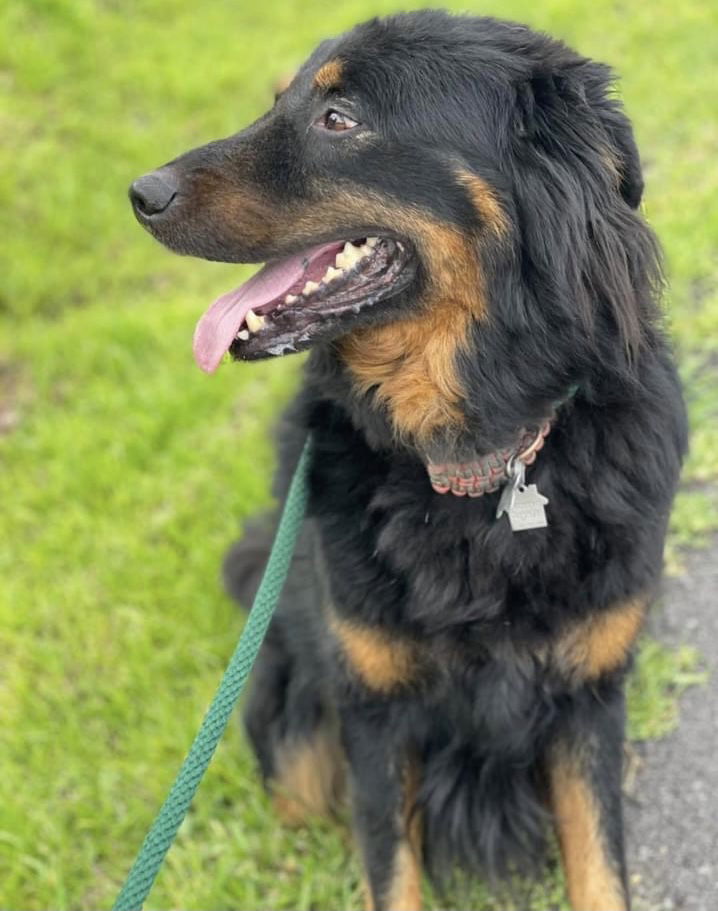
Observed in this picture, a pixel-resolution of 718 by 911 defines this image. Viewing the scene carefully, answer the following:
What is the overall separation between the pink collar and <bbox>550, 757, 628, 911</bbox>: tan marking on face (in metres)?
0.79

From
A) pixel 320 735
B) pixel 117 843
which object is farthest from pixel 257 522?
pixel 117 843

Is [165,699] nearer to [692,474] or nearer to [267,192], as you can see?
[267,192]

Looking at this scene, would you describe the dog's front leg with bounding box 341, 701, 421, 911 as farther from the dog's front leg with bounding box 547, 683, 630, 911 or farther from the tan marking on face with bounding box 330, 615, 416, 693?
the dog's front leg with bounding box 547, 683, 630, 911

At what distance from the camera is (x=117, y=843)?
2.92 meters

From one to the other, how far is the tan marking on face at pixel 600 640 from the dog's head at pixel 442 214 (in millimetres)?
539

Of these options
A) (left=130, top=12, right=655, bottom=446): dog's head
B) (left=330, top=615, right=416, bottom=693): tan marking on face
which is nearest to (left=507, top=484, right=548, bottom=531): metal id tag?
(left=130, top=12, right=655, bottom=446): dog's head

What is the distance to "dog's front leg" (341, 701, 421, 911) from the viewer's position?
7.91 ft

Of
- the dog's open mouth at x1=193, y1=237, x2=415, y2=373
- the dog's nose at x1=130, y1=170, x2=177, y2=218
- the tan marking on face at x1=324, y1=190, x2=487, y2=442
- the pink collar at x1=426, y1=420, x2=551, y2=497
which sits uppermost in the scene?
the dog's nose at x1=130, y1=170, x2=177, y2=218

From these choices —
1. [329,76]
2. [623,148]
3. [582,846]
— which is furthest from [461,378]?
[582,846]

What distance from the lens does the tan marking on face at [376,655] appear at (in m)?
2.27

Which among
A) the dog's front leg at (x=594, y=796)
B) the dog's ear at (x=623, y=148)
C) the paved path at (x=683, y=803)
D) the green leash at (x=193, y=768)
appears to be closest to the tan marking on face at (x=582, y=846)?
the dog's front leg at (x=594, y=796)

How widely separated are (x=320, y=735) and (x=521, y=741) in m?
0.75

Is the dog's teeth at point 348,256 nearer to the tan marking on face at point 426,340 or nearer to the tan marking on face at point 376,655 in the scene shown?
the tan marking on face at point 426,340

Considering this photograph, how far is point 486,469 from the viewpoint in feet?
7.23
